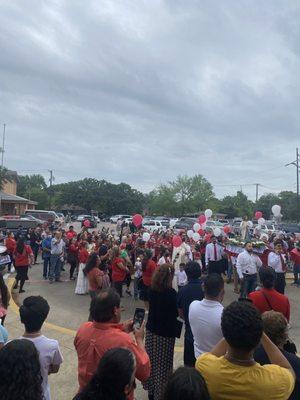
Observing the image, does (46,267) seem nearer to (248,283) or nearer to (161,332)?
(248,283)

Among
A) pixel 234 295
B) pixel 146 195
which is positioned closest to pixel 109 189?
pixel 146 195

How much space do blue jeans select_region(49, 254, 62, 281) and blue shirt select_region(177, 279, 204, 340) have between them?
953cm

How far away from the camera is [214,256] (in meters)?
12.7

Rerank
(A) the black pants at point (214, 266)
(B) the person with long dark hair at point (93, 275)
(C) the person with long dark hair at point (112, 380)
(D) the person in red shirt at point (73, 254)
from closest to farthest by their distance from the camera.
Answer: (C) the person with long dark hair at point (112, 380) → (B) the person with long dark hair at point (93, 275) → (A) the black pants at point (214, 266) → (D) the person in red shirt at point (73, 254)

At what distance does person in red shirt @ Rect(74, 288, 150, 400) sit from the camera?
2.89 m

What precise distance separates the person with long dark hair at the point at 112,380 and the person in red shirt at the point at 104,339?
727mm

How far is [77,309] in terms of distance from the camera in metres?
9.67

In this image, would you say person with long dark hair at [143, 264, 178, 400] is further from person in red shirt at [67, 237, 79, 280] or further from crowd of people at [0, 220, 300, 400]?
person in red shirt at [67, 237, 79, 280]

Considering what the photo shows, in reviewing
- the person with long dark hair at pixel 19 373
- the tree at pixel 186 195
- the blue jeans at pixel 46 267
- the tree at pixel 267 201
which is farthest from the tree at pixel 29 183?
the person with long dark hair at pixel 19 373

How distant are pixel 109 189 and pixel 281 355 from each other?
78.7m

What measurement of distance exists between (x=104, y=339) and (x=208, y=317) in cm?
123

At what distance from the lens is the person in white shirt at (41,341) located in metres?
3.18

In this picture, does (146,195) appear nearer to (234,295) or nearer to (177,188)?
(177,188)

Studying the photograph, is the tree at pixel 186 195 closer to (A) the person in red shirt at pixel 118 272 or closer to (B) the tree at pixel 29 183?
(B) the tree at pixel 29 183
